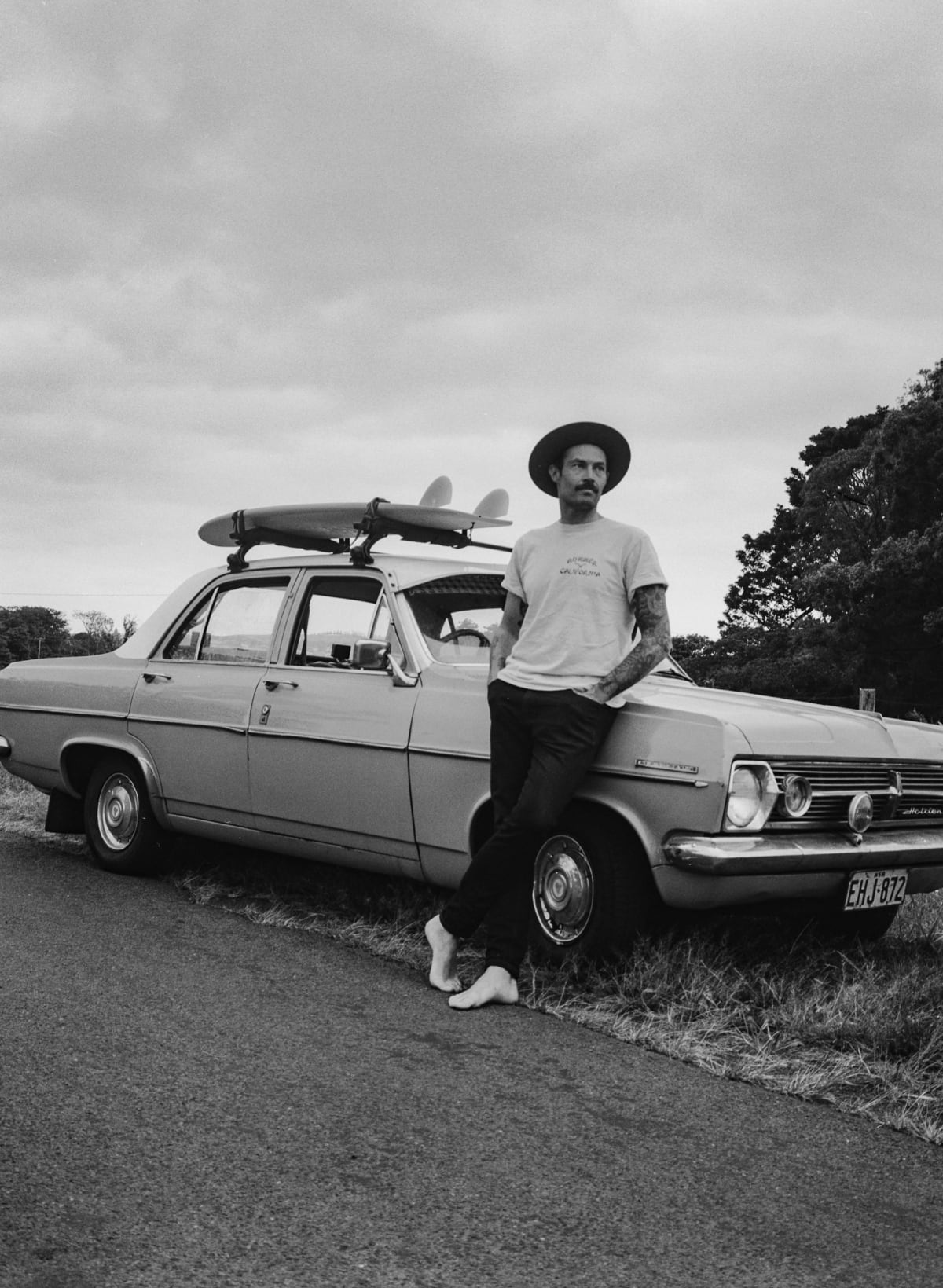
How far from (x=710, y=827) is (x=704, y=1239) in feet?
5.75

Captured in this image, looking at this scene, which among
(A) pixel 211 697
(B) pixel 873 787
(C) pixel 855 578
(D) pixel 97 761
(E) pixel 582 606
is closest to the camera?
(E) pixel 582 606

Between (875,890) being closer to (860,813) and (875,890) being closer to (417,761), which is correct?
(860,813)

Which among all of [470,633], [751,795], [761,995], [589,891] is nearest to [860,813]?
[751,795]

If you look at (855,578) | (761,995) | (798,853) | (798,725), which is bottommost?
(761,995)

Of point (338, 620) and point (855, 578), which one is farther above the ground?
point (855, 578)

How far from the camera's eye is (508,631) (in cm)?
472

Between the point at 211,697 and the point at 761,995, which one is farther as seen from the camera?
the point at 211,697

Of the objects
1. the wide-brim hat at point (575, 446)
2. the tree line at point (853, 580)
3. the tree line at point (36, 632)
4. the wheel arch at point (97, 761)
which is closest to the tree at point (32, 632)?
the tree line at point (36, 632)

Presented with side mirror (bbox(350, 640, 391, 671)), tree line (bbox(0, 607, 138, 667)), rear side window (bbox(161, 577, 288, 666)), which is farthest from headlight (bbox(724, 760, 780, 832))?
tree line (bbox(0, 607, 138, 667))

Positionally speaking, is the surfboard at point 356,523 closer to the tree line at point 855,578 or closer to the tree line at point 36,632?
the tree line at point 855,578

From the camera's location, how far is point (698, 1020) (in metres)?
4.06

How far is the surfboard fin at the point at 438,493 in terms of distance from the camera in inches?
235

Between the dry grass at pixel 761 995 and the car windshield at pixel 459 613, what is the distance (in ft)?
3.72

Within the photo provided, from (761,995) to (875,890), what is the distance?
688 millimetres
